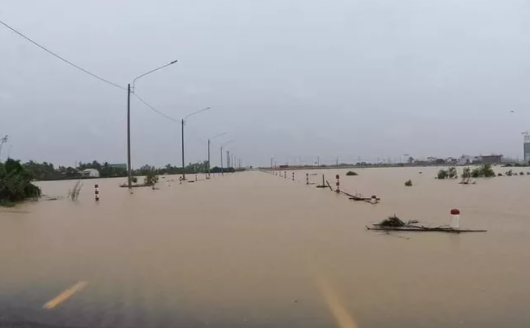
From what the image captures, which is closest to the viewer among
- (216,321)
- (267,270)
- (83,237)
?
(216,321)

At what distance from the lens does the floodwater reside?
590cm

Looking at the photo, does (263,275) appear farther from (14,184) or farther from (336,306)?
(14,184)

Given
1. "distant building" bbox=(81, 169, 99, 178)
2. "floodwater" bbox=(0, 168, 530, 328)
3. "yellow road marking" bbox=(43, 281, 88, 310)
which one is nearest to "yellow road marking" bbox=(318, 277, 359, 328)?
"floodwater" bbox=(0, 168, 530, 328)

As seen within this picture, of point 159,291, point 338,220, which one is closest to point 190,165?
point 338,220

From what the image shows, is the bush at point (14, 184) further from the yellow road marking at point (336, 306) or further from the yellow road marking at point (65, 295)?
the yellow road marking at point (336, 306)

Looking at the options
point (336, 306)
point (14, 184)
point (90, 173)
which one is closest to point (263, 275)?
point (336, 306)

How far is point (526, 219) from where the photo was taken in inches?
620

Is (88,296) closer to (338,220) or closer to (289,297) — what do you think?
(289,297)

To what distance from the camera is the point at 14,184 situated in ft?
84.6

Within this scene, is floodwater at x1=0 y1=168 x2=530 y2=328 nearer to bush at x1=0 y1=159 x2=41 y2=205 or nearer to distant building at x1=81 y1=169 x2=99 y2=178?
bush at x1=0 y1=159 x2=41 y2=205

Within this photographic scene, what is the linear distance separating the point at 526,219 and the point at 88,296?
13202 mm

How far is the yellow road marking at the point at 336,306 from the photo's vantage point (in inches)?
223

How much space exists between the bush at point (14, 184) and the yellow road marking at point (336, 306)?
67.6 ft

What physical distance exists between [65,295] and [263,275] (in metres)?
2.79
